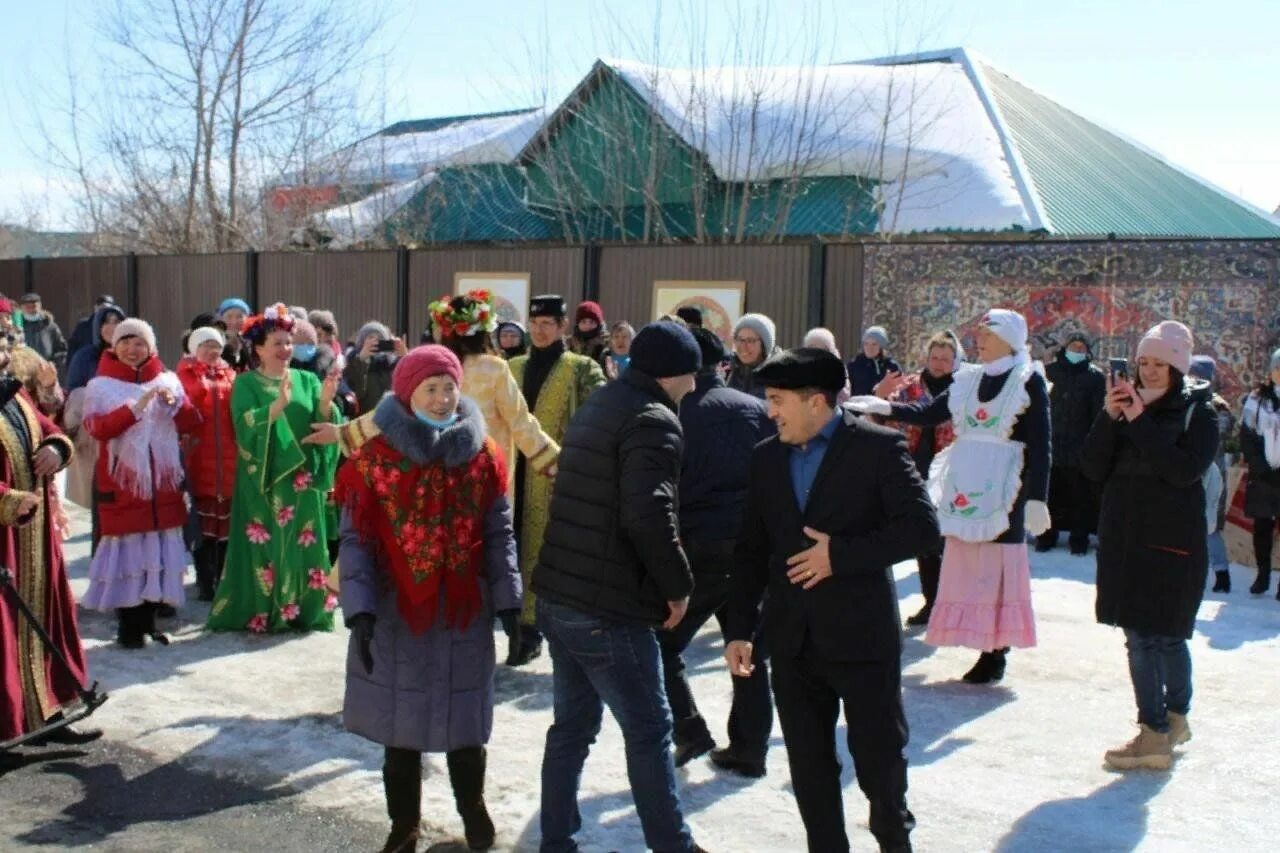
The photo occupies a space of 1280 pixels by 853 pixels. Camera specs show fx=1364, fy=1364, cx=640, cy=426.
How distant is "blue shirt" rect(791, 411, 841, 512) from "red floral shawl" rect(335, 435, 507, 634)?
1.12 m

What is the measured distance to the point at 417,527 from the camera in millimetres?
4434

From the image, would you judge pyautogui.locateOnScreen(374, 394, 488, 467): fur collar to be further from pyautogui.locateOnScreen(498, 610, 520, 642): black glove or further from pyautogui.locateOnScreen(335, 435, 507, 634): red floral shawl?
pyautogui.locateOnScreen(498, 610, 520, 642): black glove

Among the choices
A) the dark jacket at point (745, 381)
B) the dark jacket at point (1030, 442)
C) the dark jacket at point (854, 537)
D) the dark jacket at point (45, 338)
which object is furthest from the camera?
the dark jacket at point (45, 338)

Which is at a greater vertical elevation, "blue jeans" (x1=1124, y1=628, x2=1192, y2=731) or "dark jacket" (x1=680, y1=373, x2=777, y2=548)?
"dark jacket" (x1=680, y1=373, x2=777, y2=548)

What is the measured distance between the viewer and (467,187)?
84.8 ft

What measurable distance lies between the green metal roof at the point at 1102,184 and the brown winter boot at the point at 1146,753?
49.7ft

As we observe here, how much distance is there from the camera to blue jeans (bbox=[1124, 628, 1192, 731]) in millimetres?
5457

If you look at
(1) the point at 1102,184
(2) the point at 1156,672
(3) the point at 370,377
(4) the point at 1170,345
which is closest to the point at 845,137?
(1) the point at 1102,184

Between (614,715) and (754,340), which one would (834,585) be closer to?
(614,715)

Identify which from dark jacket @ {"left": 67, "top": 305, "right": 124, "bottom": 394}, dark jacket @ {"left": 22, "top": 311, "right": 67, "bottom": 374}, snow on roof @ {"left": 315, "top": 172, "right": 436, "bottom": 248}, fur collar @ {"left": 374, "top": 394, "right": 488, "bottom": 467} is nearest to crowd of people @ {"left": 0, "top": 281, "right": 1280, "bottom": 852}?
fur collar @ {"left": 374, "top": 394, "right": 488, "bottom": 467}

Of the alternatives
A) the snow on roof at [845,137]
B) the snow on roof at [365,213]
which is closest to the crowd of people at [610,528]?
the snow on roof at [845,137]

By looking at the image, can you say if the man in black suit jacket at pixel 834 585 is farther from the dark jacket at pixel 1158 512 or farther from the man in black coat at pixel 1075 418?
the man in black coat at pixel 1075 418

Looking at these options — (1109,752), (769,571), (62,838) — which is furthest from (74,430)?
(1109,752)

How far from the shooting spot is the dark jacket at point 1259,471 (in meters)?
9.48
